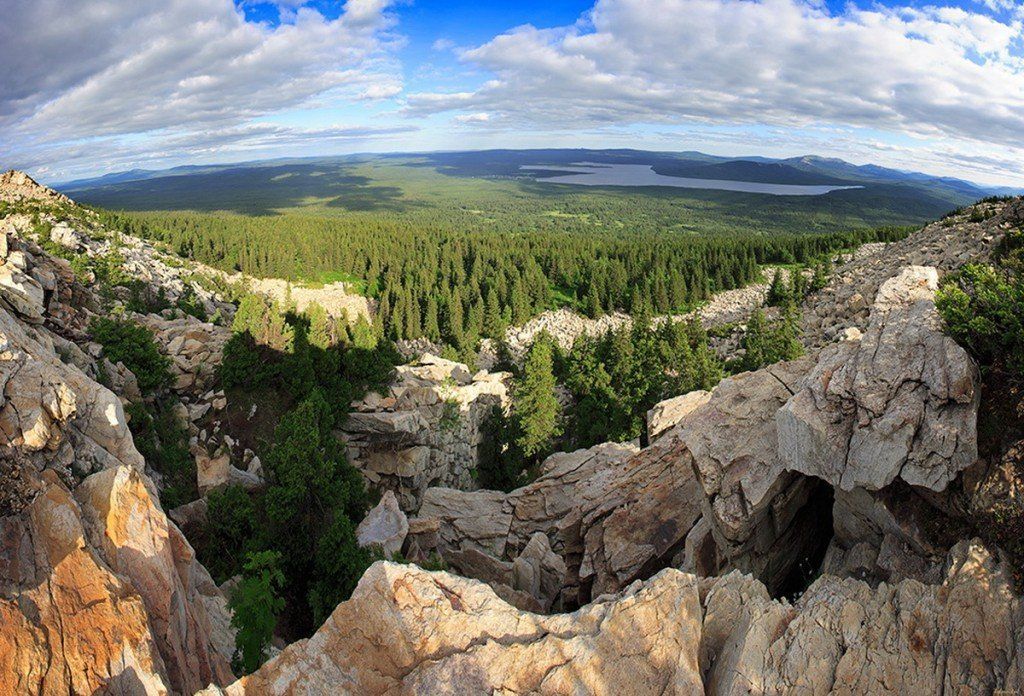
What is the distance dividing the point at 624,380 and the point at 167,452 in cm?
4058

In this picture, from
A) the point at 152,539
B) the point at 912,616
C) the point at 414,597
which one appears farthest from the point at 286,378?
the point at 912,616

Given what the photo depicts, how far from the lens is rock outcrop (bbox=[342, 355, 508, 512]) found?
137 ft

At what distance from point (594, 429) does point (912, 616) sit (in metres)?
40.2

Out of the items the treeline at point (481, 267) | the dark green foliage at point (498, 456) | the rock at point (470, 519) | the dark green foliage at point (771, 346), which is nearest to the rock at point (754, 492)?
the rock at point (470, 519)

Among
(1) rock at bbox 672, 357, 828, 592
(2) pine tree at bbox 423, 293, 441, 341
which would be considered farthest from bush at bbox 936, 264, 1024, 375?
(2) pine tree at bbox 423, 293, 441, 341

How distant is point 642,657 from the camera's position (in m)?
11.5

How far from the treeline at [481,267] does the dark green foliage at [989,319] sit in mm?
72329

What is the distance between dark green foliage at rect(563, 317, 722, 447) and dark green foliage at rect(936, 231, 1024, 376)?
35.3 metres

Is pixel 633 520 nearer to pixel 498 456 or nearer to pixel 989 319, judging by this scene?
pixel 989 319

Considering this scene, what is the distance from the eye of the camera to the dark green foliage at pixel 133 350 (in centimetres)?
3278

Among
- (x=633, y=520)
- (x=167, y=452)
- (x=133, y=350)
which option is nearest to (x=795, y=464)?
(x=633, y=520)

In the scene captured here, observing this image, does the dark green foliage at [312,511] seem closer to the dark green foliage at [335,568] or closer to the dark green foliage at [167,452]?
the dark green foliage at [335,568]

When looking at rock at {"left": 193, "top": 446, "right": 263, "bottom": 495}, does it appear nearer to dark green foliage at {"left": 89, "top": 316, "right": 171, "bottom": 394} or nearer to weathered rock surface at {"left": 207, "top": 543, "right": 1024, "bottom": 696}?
dark green foliage at {"left": 89, "top": 316, "right": 171, "bottom": 394}

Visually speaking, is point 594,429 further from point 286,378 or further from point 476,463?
point 286,378
